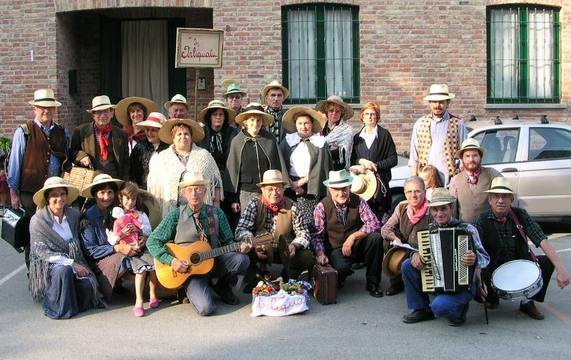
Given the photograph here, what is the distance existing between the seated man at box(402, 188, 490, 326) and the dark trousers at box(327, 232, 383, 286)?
89cm

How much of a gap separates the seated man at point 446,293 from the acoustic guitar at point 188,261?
70.1 inches

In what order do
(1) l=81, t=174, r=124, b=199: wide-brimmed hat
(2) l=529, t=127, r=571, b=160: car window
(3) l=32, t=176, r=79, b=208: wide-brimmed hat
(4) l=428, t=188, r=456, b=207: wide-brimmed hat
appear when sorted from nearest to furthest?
(4) l=428, t=188, r=456, b=207: wide-brimmed hat → (3) l=32, t=176, r=79, b=208: wide-brimmed hat → (1) l=81, t=174, r=124, b=199: wide-brimmed hat → (2) l=529, t=127, r=571, b=160: car window

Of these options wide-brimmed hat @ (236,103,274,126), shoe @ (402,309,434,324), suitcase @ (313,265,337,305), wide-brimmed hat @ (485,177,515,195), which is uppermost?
wide-brimmed hat @ (236,103,274,126)

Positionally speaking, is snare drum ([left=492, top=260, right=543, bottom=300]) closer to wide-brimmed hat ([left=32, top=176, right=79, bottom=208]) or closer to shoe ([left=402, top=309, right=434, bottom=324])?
shoe ([left=402, top=309, right=434, bottom=324])

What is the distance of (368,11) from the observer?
14289 mm

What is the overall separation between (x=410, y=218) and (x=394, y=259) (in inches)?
16.9

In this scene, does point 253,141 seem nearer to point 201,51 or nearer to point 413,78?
point 201,51

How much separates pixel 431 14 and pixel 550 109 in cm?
302

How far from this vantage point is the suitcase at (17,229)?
7660 mm

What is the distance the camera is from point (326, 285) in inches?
283

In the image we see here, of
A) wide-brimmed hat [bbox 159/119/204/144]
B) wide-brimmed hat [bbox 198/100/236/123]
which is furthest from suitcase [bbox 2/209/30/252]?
wide-brimmed hat [bbox 198/100/236/123]

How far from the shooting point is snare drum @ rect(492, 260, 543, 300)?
20.9ft

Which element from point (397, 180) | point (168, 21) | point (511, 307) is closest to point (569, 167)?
point (397, 180)

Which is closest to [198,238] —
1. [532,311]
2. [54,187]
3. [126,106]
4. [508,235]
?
[54,187]
